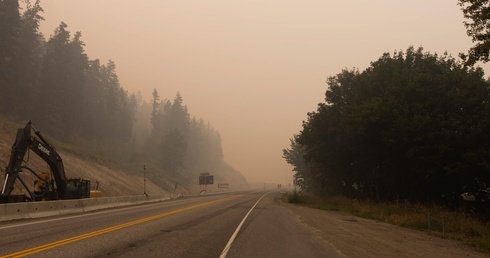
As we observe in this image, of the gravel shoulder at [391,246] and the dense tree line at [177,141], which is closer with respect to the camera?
the gravel shoulder at [391,246]

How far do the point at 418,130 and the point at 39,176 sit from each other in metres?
25.5

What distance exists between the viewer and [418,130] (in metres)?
25.8

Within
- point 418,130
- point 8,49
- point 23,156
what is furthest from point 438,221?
point 8,49

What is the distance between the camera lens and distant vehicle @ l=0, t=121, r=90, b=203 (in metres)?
17.5

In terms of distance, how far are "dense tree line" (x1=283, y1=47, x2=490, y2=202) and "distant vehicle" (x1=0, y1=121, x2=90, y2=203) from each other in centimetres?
2262

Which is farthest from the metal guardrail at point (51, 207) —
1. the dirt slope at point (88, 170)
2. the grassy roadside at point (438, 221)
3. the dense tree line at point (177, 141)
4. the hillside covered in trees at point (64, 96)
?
the dense tree line at point (177, 141)

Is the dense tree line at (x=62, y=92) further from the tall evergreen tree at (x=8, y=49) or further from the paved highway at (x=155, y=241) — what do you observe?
the paved highway at (x=155, y=241)

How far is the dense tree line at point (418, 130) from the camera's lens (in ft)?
80.4

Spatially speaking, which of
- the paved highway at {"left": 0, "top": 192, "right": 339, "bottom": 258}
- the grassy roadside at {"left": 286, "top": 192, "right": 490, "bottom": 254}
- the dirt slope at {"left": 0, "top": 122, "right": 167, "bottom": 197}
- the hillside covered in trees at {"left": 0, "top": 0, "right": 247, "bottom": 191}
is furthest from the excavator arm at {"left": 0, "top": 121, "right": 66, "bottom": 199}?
the hillside covered in trees at {"left": 0, "top": 0, "right": 247, "bottom": 191}

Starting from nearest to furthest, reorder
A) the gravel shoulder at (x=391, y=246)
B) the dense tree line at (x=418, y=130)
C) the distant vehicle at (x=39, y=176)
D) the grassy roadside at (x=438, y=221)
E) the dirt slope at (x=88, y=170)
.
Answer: the gravel shoulder at (x=391, y=246)
the grassy roadside at (x=438, y=221)
the distant vehicle at (x=39, y=176)
the dense tree line at (x=418, y=130)
the dirt slope at (x=88, y=170)

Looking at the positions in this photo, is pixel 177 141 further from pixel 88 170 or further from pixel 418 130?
pixel 418 130

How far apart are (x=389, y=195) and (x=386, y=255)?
27.4 metres

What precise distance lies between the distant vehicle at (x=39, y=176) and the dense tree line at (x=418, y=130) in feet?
74.2

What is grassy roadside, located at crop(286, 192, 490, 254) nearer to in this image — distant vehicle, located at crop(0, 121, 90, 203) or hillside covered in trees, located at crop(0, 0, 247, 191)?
distant vehicle, located at crop(0, 121, 90, 203)
